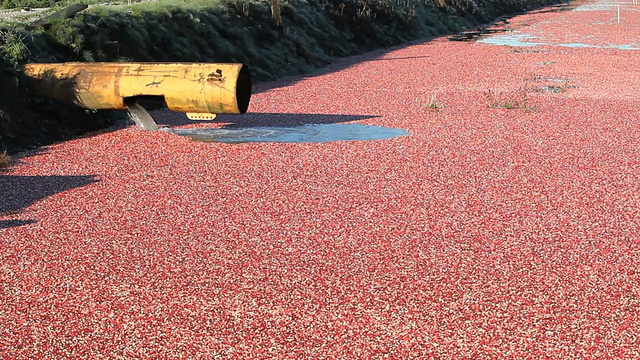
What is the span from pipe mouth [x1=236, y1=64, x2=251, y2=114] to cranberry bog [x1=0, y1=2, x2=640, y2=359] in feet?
2.07

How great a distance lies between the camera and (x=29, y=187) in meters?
10.7

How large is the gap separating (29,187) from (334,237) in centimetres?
468

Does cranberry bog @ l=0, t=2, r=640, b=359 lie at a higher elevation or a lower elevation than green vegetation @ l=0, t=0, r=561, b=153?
lower

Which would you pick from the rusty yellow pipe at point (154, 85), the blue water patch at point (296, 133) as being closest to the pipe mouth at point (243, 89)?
the rusty yellow pipe at point (154, 85)

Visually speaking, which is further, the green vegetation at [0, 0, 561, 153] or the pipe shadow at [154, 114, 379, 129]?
the pipe shadow at [154, 114, 379, 129]

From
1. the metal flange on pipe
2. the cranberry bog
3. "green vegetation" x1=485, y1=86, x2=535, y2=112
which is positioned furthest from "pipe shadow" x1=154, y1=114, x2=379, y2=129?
"green vegetation" x1=485, y1=86, x2=535, y2=112

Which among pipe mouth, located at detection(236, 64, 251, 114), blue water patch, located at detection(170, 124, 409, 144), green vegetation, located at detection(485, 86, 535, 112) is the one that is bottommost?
green vegetation, located at detection(485, 86, 535, 112)

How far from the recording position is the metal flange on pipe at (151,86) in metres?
13.0

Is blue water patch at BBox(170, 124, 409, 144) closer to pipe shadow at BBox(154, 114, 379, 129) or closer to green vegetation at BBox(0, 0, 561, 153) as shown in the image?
pipe shadow at BBox(154, 114, 379, 129)

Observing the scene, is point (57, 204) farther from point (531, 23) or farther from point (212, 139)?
point (531, 23)

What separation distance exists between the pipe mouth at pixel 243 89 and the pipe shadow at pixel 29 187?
9.98 feet

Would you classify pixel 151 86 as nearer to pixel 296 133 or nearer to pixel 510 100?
pixel 296 133

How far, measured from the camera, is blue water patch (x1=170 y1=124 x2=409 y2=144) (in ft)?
44.4

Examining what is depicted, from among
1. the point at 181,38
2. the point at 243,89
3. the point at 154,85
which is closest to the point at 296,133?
the point at 243,89
